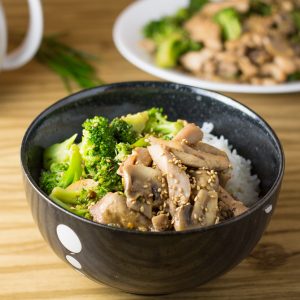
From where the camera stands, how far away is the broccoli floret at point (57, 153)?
5.33 ft

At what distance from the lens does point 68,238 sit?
50.4 inches

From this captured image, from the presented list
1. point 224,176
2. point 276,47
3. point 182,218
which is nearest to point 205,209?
point 182,218

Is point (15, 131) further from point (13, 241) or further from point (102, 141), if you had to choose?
point (102, 141)

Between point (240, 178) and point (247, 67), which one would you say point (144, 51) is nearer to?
point (247, 67)

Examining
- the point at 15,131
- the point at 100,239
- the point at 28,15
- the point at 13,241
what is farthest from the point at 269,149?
the point at 28,15

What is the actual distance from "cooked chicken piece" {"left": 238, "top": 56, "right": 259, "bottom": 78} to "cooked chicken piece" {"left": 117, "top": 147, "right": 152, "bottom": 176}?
1.08 m

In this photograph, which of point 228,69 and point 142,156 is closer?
point 142,156

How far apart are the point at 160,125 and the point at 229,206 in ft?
1.23

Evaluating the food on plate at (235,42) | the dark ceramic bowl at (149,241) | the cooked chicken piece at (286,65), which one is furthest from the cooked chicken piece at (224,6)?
the dark ceramic bowl at (149,241)

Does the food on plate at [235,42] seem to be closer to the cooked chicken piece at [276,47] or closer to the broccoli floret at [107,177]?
the cooked chicken piece at [276,47]

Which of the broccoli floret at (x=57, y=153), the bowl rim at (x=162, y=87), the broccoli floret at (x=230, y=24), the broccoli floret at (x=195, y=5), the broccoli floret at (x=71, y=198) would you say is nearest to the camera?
the bowl rim at (x=162, y=87)

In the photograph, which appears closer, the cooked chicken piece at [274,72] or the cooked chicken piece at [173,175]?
the cooked chicken piece at [173,175]

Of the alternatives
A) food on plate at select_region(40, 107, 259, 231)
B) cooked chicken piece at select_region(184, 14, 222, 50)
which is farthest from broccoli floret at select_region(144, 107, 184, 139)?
cooked chicken piece at select_region(184, 14, 222, 50)

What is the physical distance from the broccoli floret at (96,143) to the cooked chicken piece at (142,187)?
0.16 m
